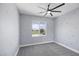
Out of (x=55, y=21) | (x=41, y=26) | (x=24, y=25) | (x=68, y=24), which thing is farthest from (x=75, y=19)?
(x=24, y=25)

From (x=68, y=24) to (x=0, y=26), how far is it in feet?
13.7

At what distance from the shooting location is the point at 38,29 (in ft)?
18.0

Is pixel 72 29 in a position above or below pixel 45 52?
above

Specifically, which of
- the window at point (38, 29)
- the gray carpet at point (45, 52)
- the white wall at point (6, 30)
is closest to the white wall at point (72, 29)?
the gray carpet at point (45, 52)

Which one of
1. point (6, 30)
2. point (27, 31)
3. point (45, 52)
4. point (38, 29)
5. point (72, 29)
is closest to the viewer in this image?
point (6, 30)

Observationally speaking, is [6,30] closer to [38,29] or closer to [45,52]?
[45,52]

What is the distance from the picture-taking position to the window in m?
5.26

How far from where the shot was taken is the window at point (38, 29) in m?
5.26

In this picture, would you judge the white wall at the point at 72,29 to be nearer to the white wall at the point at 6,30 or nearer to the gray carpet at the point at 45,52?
the gray carpet at the point at 45,52

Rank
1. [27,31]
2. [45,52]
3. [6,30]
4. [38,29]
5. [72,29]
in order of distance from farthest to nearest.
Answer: [38,29] → [27,31] → [72,29] → [45,52] → [6,30]

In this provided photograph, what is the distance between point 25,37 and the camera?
4777mm

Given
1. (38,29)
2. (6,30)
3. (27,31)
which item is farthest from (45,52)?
(6,30)

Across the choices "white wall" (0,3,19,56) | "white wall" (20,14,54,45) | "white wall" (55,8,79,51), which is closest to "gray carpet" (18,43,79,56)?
"white wall" (55,8,79,51)

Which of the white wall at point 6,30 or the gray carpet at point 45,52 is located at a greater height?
the white wall at point 6,30
